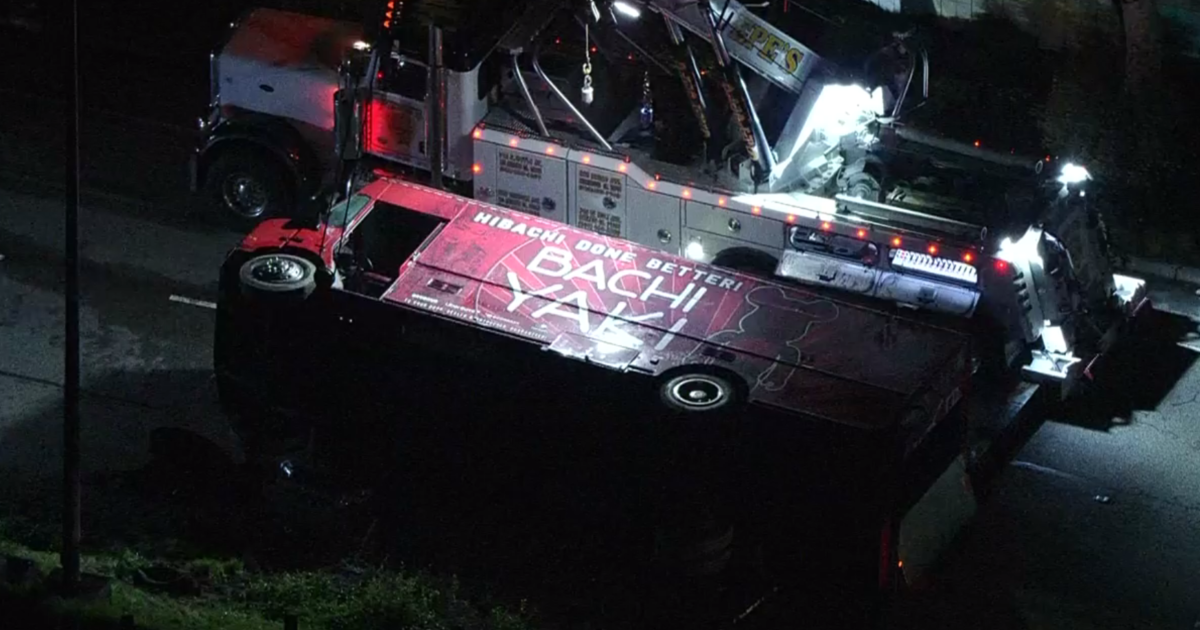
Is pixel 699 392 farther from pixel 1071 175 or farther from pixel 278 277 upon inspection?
pixel 1071 175

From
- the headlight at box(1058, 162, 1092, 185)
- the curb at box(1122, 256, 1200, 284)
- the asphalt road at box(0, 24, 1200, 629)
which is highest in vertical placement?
the headlight at box(1058, 162, 1092, 185)

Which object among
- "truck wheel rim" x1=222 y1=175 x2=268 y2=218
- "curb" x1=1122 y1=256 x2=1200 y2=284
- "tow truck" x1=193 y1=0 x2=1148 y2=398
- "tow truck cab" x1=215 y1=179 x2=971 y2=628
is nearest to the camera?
"tow truck cab" x1=215 y1=179 x2=971 y2=628

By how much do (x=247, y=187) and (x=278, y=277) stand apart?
5259mm

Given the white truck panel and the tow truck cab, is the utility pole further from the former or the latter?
the tow truck cab

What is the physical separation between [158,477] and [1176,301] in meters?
10.7

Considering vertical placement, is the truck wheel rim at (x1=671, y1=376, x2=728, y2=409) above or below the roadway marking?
below

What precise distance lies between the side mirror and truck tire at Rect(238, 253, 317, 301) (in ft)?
10.6

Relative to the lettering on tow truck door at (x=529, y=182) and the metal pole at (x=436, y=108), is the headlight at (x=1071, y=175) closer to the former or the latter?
the lettering on tow truck door at (x=529, y=182)

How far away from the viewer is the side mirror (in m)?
17.5

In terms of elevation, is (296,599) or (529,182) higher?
(529,182)

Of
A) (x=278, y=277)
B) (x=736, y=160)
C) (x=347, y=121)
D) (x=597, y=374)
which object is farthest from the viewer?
(x=347, y=121)

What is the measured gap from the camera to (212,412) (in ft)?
51.4

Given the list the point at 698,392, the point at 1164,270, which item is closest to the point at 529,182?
the point at 698,392

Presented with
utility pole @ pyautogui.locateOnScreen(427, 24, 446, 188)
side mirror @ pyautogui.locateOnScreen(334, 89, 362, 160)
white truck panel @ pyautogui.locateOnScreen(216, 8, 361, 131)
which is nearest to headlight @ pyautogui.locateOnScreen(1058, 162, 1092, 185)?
utility pole @ pyautogui.locateOnScreen(427, 24, 446, 188)
